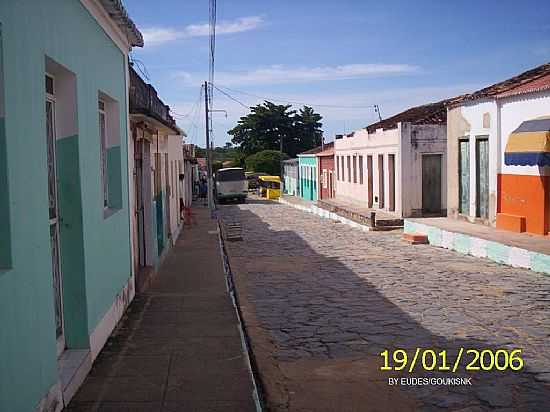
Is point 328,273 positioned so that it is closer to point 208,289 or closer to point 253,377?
point 208,289

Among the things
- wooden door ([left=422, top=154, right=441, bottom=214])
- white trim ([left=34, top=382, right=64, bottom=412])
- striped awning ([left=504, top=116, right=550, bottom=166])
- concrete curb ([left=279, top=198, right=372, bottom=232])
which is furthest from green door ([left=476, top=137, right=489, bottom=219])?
white trim ([left=34, top=382, right=64, bottom=412])

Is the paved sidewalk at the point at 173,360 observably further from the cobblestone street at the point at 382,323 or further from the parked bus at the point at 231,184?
the parked bus at the point at 231,184

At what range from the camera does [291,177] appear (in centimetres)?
5869

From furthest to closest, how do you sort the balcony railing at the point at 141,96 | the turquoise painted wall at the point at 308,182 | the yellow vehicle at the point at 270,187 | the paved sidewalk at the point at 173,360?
the yellow vehicle at the point at 270,187, the turquoise painted wall at the point at 308,182, the balcony railing at the point at 141,96, the paved sidewalk at the point at 173,360

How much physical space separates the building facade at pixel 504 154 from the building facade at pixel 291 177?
35692 mm

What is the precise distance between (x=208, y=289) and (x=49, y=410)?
643cm

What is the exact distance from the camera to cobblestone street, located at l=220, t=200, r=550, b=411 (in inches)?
218

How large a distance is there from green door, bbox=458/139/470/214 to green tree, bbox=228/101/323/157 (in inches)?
2008

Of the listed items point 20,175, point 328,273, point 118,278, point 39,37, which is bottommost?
point 328,273

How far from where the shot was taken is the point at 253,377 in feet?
19.3

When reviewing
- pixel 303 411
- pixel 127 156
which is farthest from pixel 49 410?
pixel 127 156

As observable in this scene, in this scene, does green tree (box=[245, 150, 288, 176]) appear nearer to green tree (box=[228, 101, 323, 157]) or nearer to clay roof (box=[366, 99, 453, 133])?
green tree (box=[228, 101, 323, 157])

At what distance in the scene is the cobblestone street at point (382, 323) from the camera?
554 cm
